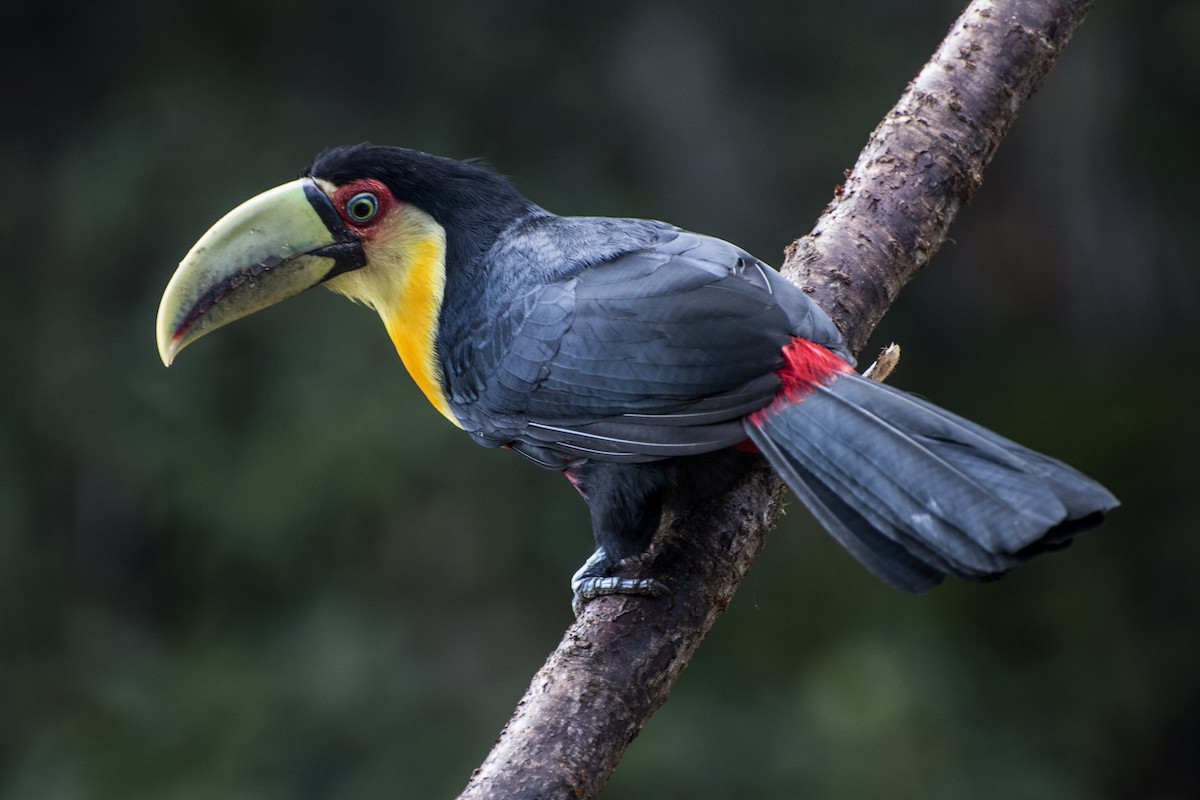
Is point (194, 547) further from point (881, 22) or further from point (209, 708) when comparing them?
point (881, 22)

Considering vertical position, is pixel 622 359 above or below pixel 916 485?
below

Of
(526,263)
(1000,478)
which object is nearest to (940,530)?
(1000,478)

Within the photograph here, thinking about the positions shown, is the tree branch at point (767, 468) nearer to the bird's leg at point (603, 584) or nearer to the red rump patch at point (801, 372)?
the bird's leg at point (603, 584)

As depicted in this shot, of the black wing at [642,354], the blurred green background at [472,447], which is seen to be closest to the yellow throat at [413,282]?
the black wing at [642,354]

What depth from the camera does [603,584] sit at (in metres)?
2.21

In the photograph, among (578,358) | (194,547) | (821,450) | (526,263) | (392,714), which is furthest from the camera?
(194,547)

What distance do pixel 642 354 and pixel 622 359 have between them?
0.13 feet

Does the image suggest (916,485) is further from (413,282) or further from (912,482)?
(413,282)

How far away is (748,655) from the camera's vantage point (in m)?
4.39

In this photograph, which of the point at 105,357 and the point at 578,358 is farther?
the point at 105,357

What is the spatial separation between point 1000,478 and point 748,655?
2.70 metres

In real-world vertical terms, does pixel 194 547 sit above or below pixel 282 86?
below

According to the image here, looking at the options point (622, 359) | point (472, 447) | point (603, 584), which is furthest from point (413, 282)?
point (472, 447)

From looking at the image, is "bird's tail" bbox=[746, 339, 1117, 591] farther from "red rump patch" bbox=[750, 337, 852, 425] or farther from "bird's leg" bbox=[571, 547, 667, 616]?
"bird's leg" bbox=[571, 547, 667, 616]
